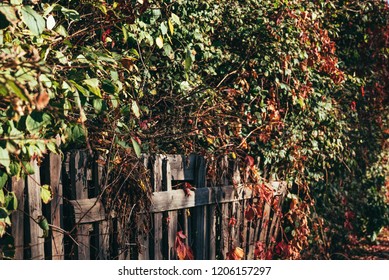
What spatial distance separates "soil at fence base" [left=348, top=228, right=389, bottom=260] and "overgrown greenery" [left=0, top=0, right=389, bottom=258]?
1.07 feet

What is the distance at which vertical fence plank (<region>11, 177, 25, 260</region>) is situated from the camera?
357 cm

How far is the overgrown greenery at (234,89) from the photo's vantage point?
12.6 ft

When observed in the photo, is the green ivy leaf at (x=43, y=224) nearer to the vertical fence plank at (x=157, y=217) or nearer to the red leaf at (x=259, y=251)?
the vertical fence plank at (x=157, y=217)

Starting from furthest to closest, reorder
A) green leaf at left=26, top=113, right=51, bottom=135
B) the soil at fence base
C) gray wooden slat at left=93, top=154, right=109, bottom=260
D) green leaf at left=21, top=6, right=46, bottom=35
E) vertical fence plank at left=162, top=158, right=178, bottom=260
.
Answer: the soil at fence base
vertical fence plank at left=162, top=158, right=178, bottom=260
gray wooden slat at left=93, top=154, right=109, bottom=260
green leaf at left=26, top=113, right=51, bottom=135
green leaf at left=21, top=6, right=46, bottom=35

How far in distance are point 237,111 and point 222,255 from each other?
140cm

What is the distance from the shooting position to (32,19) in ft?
8.66

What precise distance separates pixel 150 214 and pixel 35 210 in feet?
3.49

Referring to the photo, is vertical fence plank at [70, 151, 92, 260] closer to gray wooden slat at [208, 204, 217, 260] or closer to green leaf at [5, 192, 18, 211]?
green leaf at [5, 192, 18, 211]

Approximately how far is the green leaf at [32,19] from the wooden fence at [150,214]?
4.01 ft

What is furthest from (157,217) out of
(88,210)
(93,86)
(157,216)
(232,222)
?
(93,86)

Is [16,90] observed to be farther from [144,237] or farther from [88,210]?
[144,237]

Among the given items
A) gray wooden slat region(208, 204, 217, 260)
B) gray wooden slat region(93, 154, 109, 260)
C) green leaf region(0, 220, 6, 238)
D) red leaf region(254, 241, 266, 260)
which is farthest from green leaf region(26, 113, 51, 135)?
red leaf region(254, 241, 266, 260)
